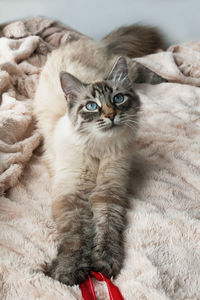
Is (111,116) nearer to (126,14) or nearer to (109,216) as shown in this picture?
(109,216)

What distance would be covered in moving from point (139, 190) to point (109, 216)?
0.34 meters

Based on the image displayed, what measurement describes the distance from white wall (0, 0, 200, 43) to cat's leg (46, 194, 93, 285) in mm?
2753

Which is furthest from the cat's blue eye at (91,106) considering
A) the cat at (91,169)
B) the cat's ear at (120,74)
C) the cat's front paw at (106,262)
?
the cat's front paw at (106,262)

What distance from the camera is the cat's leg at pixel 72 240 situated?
117cm

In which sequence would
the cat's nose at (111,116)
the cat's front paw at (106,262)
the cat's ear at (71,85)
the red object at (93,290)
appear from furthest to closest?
the cat's ear at (71,85) → the cat's nose at (111,116) → the cat's front paw at (106,262) → the red object at (93,290)

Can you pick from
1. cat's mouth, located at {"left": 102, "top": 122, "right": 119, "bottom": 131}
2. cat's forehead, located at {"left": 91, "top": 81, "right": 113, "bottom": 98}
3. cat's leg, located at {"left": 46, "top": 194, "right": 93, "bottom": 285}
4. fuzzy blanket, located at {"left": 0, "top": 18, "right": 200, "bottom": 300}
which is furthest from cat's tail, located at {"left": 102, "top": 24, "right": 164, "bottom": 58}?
cat's leg, located at {"left": 46, "top": 194, "right": 93, "bottom": 285}

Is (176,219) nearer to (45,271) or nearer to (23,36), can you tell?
(45,271)

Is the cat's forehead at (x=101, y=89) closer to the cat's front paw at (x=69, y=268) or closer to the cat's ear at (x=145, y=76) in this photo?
the cat's front paw at (x=69, y=268)

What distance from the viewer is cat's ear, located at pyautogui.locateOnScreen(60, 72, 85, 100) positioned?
1.59 metres

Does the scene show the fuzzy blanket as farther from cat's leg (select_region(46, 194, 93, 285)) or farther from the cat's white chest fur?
the cat's white chest fur

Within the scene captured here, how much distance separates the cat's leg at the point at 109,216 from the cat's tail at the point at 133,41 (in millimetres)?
1603

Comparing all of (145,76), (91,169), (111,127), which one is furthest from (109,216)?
(145,76)

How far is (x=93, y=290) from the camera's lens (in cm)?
111

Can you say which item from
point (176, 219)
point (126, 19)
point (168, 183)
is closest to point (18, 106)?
point (168, 183)
